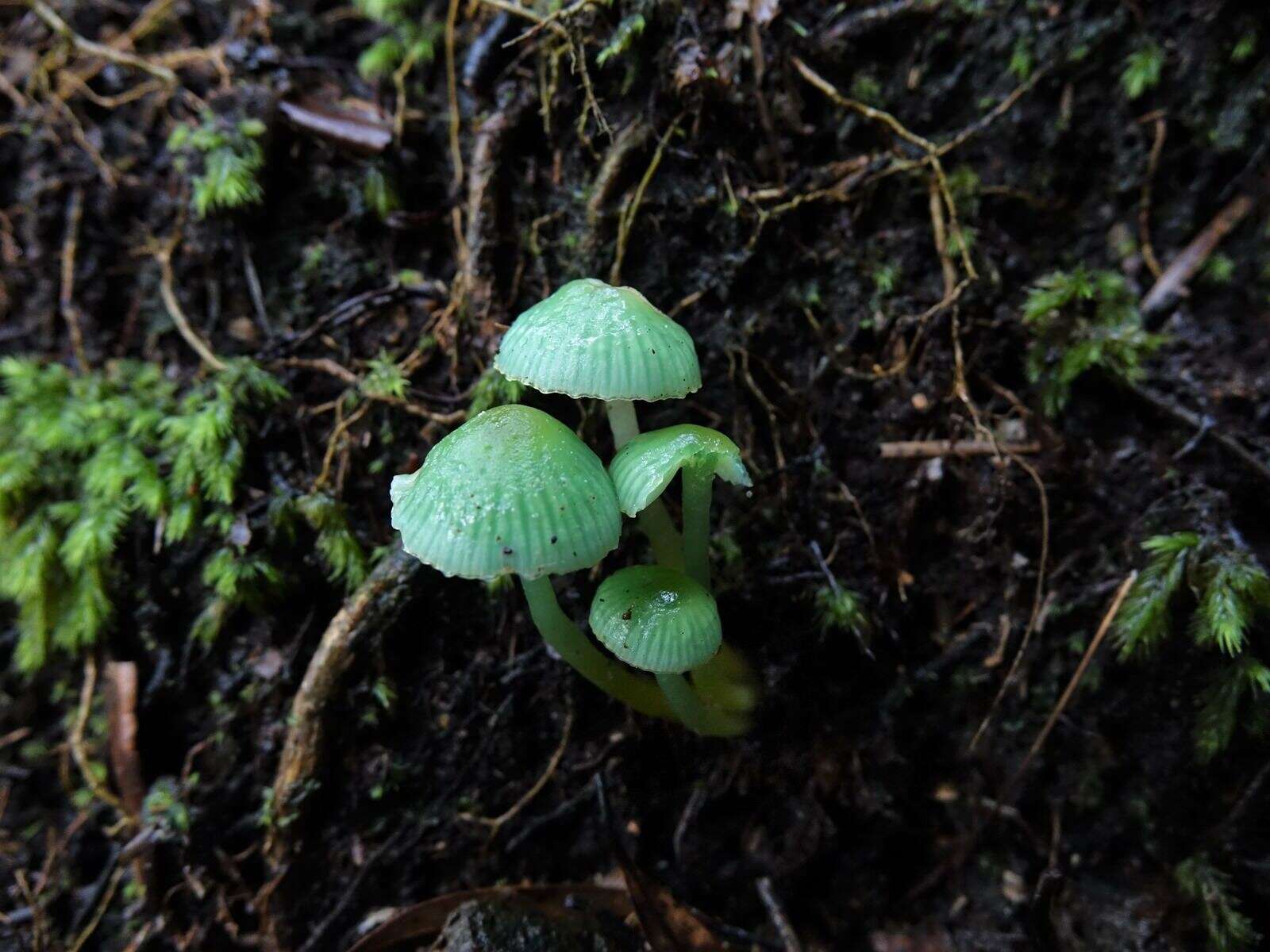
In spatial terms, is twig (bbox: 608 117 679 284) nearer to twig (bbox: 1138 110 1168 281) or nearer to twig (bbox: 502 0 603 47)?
twig (bbox: 502 0 603 47)

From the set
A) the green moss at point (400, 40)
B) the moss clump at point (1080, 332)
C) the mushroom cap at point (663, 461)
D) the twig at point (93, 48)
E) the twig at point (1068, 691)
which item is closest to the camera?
the mushroom cap at point (663, 461)

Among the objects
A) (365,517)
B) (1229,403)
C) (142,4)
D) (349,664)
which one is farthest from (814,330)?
(142,4)

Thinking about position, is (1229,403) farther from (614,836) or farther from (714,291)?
(614,836)

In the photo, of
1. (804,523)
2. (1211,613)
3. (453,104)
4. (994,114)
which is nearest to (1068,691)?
(1211,613)

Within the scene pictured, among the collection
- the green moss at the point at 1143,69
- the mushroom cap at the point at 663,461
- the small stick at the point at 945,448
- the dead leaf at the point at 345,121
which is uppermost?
the green moss at the point at 1143,69

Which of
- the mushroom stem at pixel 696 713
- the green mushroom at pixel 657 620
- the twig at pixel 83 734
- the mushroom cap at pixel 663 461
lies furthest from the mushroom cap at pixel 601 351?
the twig at pixel 83 734

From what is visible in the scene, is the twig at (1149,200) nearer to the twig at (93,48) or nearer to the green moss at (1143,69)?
the green moss at (1143,69)
